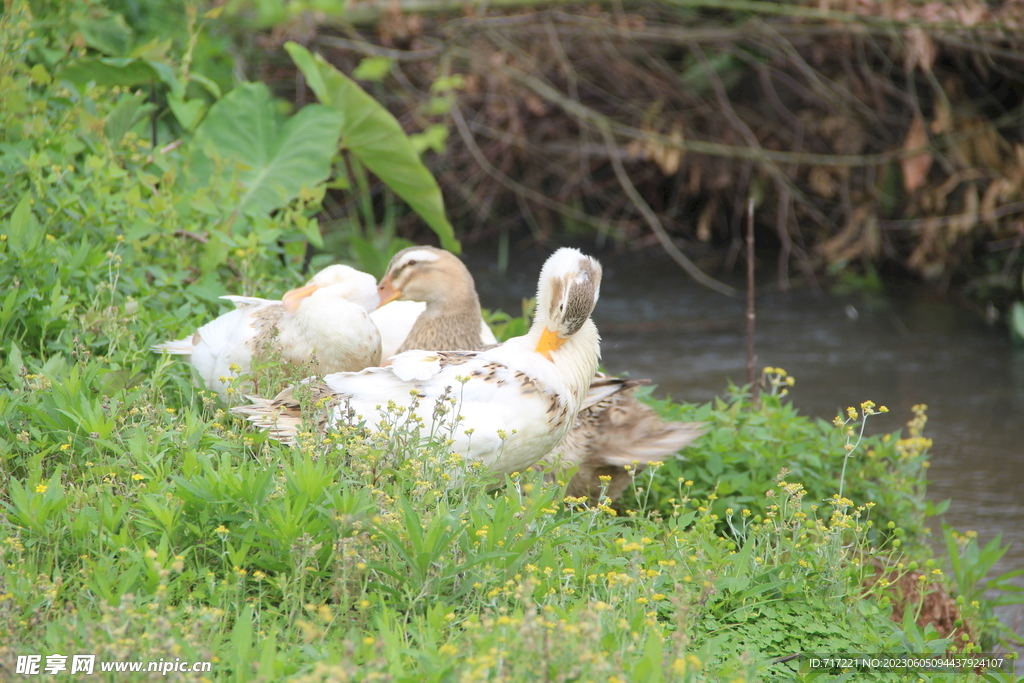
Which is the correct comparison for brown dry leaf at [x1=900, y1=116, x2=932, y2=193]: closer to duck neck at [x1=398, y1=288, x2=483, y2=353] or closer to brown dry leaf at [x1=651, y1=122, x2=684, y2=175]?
brown dry leaf at [x1=651, y1=122, x2=684, y2=175]

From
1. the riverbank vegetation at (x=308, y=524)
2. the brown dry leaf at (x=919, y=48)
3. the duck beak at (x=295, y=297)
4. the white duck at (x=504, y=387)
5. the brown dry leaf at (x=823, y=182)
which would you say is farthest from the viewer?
the brown dry leaf at (x=823, y=182)

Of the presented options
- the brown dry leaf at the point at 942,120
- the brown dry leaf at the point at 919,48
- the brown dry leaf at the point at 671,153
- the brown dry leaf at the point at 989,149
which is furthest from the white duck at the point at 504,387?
the brown dry leaf at the point at 989,149

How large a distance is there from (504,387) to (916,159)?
4.44 m

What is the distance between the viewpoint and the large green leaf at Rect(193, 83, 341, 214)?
4.62 metres

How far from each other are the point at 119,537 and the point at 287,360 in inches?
48.0

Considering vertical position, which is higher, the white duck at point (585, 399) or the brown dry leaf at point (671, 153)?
the brown dry leaf at point (671, 153)

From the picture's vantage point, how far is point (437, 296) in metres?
3.73

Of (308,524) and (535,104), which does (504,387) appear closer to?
(308,524)

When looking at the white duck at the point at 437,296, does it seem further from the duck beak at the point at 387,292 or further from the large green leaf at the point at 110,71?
the large green leaf at the point at 110,71

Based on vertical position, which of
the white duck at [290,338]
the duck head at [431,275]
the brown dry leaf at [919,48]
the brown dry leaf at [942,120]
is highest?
the brown dry leaf at [919,48]

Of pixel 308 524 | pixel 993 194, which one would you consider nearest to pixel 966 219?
pixel 993 194

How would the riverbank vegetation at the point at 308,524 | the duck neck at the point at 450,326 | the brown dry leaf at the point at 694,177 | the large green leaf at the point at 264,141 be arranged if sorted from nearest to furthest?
→ the riverbank vegetation at the point at 308,524
the duck neck at the point at 450,326
the large green leaf at the point at 264,141
the brown dry leaf at the point at 694,177

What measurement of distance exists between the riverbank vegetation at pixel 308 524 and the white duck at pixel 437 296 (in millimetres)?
642

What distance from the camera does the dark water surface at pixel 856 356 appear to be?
439cm
